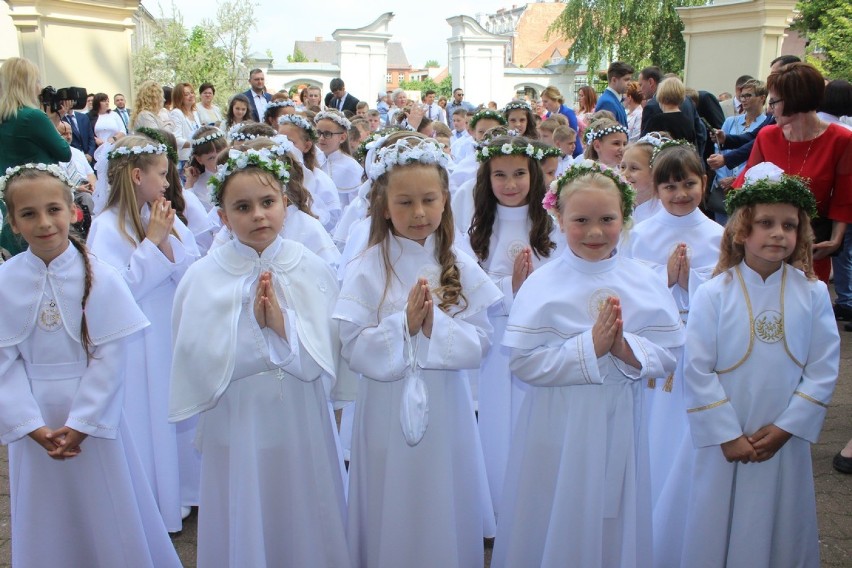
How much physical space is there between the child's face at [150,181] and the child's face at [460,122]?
1055 centimetres

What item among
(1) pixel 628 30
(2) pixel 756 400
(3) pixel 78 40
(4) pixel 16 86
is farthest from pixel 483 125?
(1) pixel 628 30

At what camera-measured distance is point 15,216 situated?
335 centimetres

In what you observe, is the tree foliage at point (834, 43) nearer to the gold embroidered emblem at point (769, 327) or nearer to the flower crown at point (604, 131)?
the flower crown at point (604, 131)

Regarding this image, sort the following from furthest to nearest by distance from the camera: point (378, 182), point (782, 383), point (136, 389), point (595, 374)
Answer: point (136, 389), point (378, 182), point (782, 383), point (595, 374)

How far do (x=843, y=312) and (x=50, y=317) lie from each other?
7.92 meters

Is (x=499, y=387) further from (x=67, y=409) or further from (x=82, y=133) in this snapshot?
(x=82, y=133)

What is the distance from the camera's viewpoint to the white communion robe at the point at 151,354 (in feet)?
13.6

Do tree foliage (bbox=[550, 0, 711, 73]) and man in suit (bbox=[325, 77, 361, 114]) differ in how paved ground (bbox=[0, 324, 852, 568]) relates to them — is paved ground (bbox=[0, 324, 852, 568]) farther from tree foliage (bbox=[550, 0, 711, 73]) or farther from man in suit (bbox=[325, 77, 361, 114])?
tree foliage (bbox=[550, 0, 711, 73])

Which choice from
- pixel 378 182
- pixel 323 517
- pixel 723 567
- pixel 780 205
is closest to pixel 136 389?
pixel 323 517

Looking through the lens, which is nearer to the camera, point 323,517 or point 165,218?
point 323,517

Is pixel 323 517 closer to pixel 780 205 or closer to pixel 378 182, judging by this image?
pixel 378 182

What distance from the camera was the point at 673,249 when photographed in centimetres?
425

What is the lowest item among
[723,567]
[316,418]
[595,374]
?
[723,567]

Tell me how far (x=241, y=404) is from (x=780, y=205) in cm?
258
